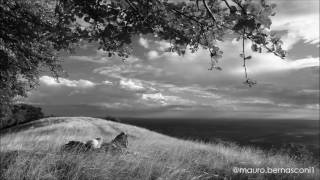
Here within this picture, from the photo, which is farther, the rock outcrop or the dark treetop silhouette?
the rock outcrop

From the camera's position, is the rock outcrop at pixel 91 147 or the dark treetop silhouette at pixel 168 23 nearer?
the dark treetop silhouette at pixel 168 23

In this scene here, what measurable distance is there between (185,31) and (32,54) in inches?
352

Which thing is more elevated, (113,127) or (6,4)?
(6,4)

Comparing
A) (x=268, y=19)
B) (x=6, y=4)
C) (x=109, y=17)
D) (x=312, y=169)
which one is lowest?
(x=312, y=169)

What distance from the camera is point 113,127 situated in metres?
41.1

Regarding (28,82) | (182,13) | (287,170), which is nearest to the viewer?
(182,13)

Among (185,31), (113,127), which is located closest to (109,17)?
(185,31)

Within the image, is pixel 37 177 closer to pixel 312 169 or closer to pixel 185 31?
pixel 185 31

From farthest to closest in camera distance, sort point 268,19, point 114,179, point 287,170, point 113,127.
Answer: point 113,127 → point 287,170 → point 114,179 → point 268,19

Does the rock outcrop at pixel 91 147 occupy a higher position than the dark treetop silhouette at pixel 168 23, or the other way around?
the dark treetop silhouette at pixel 168 23

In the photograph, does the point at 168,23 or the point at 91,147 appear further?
the point at 91,147

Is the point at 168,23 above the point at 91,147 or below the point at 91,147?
above

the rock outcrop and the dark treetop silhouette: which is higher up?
the dark treetop silhouette

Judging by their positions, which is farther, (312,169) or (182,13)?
(312,169)
